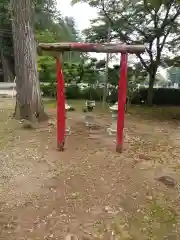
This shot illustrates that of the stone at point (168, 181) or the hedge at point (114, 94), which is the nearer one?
the stone at point (168, 181)

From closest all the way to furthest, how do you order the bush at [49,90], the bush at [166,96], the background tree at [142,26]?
1. the background tree at [142,26]
2. the bush at [49,90]
3. the bush at [166,96]

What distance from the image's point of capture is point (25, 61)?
8.59 meters

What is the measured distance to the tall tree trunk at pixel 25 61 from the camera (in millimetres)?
8375

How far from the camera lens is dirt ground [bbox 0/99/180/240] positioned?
3912 millimetres

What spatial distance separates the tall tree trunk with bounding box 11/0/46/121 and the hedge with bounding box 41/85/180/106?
709 centimetres

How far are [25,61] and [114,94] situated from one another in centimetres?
769

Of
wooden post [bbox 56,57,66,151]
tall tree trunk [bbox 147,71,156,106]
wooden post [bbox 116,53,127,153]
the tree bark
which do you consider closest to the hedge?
tall tree trunk [bbox 147,71,156,106]

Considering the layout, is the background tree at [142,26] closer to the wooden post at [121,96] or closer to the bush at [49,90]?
the bush at [49,90]

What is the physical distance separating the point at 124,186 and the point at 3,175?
1.94 meters

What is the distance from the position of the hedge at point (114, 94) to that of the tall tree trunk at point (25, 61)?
279 inches

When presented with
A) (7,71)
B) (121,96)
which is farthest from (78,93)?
(7,71)

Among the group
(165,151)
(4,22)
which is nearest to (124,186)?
Result: (165,151)

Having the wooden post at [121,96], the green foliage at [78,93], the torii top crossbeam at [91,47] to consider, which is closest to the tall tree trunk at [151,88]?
the green foliage at [78,93]

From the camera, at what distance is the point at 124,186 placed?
16.6ft
